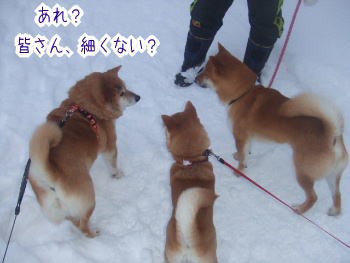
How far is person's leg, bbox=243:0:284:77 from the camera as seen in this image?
9.01 feet

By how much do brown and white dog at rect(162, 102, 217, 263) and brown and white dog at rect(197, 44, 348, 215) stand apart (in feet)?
1.88

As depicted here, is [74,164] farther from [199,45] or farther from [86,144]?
[199,45]

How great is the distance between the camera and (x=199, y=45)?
3.23 metres

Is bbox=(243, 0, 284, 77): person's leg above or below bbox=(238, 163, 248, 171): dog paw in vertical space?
above

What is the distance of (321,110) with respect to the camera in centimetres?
206

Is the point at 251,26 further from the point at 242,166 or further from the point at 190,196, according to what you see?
the point at 190,196

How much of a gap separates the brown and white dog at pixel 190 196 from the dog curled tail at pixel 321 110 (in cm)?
65

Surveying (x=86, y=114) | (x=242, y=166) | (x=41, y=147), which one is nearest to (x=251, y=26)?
(x=242, y=166)

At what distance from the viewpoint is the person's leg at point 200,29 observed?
2980 millimetres

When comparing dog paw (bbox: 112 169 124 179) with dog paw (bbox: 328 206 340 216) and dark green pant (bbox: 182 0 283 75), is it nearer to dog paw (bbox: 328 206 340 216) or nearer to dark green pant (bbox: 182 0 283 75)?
dark green pant (bbox: 182 0 283 75)

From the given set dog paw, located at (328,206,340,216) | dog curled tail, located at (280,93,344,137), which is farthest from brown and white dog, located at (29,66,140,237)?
dog paw, located at (328,206,340,216)

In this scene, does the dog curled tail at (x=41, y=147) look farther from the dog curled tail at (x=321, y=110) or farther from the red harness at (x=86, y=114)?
the dog curled tail at (x=321, y=110)

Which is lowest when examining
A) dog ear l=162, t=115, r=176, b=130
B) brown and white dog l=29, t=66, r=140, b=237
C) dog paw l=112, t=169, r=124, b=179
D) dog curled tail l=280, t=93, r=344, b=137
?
dog paw l=112, t=169, r=124, b=179

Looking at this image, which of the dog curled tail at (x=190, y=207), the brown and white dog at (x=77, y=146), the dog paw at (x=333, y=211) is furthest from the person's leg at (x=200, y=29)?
the dog curled tail at (x=190, y=207)
